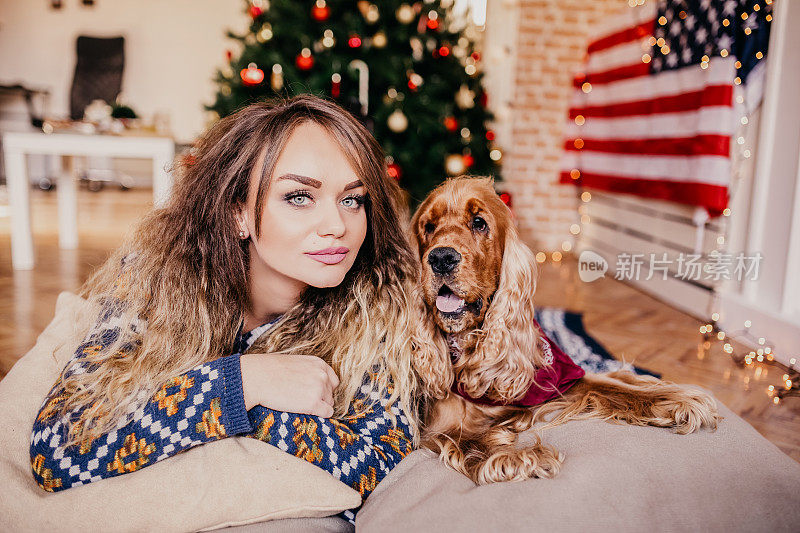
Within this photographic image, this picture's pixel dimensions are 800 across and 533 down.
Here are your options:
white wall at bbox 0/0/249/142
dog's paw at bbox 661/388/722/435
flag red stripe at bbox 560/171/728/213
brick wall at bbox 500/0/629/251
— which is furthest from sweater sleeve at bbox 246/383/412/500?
white wall at bbox 0/0/249/142

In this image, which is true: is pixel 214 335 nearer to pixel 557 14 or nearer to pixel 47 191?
pixel 557 14

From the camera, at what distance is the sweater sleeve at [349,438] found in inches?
54.5

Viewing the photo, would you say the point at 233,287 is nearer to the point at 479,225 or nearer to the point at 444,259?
the point at 444,259

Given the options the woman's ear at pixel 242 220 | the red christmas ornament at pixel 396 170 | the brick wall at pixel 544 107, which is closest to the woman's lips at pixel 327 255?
the woman's ear at pixel 242 220

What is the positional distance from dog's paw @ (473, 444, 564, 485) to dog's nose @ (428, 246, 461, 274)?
48 cm

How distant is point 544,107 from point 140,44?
737 cm

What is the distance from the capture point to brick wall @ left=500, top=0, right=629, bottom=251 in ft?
20.1

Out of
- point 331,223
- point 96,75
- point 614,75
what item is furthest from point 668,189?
point 96,75

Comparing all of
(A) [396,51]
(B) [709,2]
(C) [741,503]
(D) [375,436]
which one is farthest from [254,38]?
(C) [741,503]

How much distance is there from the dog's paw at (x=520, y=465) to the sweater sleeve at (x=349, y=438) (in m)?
0.23

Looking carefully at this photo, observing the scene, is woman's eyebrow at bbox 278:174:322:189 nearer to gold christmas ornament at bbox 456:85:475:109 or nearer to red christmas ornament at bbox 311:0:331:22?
red christmas ornament at bbox 311:0:331:22

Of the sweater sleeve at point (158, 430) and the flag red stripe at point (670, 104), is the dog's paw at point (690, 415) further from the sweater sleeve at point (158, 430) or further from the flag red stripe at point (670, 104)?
the flag red stripe at point (670, 104)

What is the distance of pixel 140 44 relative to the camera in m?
Answer: 10.2

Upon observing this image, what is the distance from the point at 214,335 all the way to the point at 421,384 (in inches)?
24.2
